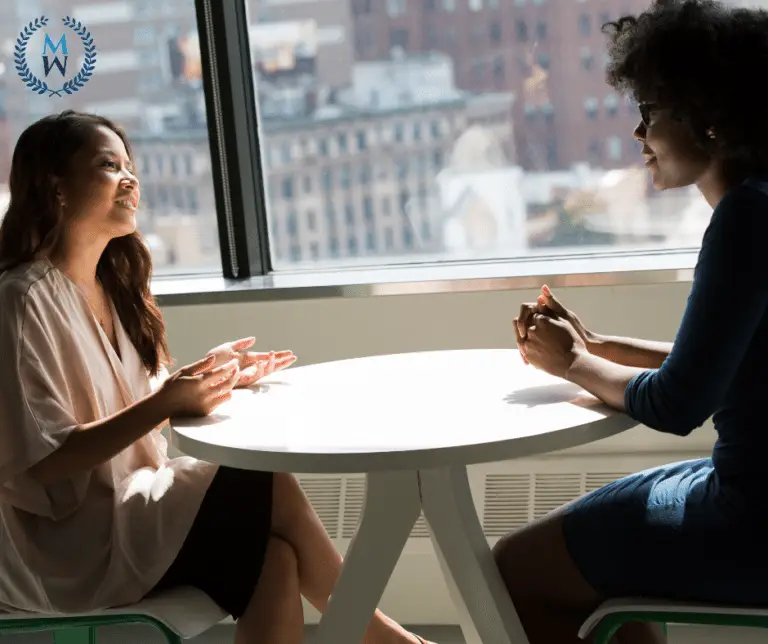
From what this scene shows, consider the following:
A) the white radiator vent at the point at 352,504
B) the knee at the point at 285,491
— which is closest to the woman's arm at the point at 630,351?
the knee at the point at 285,491

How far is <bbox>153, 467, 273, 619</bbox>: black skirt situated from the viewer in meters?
1.93

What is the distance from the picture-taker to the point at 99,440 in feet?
6.24

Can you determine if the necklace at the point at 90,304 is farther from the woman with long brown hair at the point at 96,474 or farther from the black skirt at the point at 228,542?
the black skirt at the point at 228,542

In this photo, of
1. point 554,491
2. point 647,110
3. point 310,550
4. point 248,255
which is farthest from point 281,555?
point 248,255

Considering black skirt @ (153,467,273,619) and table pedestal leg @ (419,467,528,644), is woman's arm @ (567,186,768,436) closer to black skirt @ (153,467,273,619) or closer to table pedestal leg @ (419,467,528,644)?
table pedestal leg @ (419,467,528,644)

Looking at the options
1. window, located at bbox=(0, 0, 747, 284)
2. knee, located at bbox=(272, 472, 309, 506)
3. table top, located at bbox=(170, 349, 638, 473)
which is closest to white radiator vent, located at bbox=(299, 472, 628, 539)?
window, located at bbox=(0, 0, 747, 284)

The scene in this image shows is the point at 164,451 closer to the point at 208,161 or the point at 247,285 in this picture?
the point at 247,285

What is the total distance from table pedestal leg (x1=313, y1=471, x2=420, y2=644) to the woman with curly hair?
196mm

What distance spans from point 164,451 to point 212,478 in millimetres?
370

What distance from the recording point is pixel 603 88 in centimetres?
325

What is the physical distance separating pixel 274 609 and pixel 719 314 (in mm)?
929

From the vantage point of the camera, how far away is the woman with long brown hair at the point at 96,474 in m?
1.90

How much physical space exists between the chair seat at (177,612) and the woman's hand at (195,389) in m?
0.31

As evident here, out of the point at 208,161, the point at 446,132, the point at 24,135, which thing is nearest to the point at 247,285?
the point at 208,161
